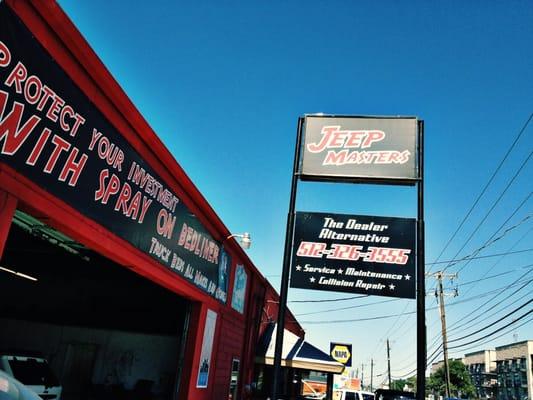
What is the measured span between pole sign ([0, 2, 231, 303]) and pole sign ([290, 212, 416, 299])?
2866 millimetres

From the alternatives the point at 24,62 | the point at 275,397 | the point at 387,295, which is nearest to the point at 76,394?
the point at 275,397

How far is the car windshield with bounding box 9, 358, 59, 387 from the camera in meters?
9.72

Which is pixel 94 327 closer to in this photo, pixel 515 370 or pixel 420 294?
pixel 420 294

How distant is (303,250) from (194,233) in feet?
11.9

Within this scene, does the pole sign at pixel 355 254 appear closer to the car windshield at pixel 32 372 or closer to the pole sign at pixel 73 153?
the pole sign at pixel 73 153

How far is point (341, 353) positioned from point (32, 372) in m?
25.7

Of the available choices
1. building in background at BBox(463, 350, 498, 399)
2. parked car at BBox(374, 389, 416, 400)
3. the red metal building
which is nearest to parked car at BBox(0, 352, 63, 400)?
the red metal building

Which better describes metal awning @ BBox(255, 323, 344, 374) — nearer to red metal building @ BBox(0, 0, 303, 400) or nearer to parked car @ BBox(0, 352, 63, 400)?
red metal building @ BBox(0, 0, 303, 400)

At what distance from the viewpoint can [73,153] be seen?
581 cm

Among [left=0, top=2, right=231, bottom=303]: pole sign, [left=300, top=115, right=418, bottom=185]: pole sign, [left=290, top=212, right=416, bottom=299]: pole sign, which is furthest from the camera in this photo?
[left=300, top=115, right=418, bottom=185]: pole sign

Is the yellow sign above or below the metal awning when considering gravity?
above

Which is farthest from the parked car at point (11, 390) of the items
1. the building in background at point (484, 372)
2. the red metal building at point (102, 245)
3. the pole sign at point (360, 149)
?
the building in background at point (484, 372)

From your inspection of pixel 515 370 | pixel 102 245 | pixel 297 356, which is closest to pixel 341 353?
pixel 297 356

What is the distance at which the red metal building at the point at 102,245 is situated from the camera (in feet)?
16.6
